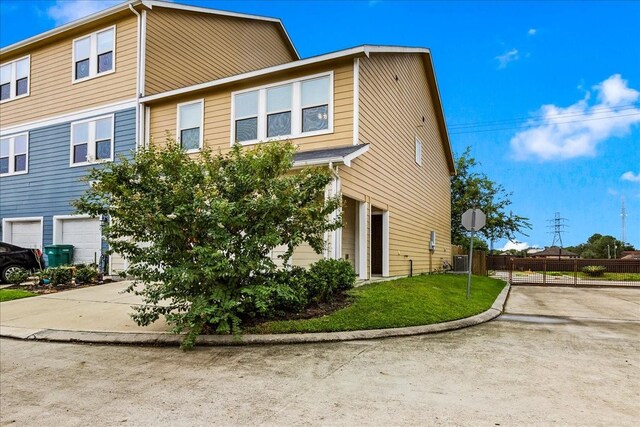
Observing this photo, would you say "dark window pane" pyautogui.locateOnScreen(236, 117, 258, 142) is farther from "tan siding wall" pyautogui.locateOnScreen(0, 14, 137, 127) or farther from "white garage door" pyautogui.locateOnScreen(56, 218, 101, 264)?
"white garage door" pyautogui.locateOnScreen(56, 218, 101, 264)

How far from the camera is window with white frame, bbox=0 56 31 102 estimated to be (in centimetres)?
1631

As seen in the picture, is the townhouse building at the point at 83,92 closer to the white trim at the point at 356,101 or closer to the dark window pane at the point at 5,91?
the dark window pane at the point at 5,91

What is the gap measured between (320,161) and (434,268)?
1145 centimetres

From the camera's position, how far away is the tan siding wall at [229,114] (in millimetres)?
10555

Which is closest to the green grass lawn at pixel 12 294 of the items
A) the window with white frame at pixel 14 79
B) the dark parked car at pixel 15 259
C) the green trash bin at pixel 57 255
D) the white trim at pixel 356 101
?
the dark parked car at pixel 15 259

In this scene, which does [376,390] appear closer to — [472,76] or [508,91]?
[472,76]

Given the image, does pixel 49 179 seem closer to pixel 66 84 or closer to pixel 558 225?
pixel 66 84

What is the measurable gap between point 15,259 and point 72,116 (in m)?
5.24

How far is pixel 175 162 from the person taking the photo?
19.6 ft

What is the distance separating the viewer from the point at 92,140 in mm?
14406

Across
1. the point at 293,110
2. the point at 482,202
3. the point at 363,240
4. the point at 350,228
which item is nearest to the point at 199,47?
the point at 293,110

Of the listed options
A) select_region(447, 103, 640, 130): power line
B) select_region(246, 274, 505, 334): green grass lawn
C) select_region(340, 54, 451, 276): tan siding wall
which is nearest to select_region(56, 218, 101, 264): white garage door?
select_region(340, 54, 451, 276): tan siding wall

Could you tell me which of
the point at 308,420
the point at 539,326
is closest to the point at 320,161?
Result: the point at 539,326

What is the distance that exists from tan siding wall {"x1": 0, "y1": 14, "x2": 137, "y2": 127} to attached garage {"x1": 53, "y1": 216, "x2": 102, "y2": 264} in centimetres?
396
